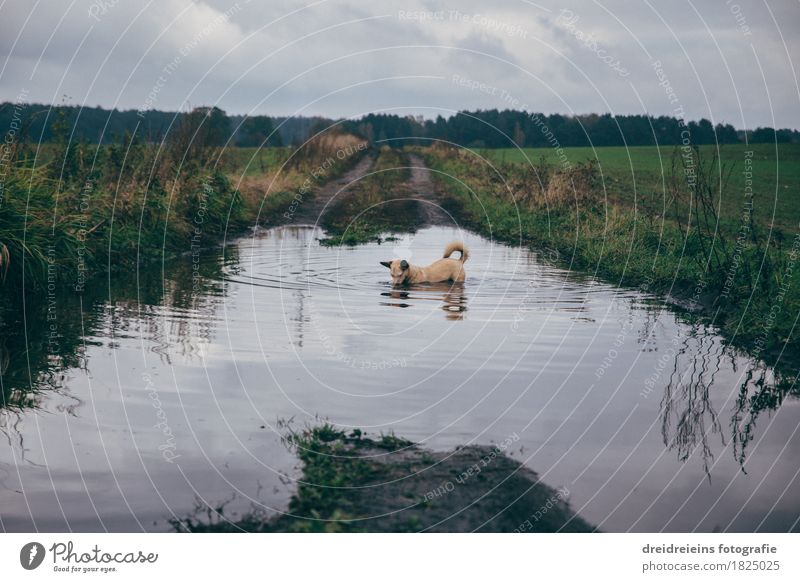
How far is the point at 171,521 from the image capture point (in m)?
5.64

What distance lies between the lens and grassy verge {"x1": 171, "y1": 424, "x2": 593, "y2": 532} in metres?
5.64

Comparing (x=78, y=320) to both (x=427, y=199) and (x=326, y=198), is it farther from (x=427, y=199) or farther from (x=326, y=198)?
(x=427, y=199)

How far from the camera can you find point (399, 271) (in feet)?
50.6

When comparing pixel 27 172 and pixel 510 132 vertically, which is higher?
pixel 510 132

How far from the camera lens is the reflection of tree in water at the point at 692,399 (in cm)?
758

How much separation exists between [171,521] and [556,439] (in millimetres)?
3497

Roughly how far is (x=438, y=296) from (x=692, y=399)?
6.52m

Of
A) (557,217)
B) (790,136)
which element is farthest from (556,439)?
(557,217)

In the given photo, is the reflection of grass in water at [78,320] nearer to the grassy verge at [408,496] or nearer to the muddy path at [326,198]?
the grassy verge at [408,496]

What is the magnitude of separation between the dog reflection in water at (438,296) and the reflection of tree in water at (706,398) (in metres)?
3.74

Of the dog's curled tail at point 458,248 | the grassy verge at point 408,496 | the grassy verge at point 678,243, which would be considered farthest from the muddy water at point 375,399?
the dog's curled tail at point 458,248

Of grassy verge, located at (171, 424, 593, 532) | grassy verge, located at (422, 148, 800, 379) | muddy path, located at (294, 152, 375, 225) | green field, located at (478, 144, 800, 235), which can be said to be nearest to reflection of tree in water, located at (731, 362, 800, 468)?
grassy verge, located at (422, 148, 800, 379)

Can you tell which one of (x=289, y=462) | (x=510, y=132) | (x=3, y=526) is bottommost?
(x=3, y=526)

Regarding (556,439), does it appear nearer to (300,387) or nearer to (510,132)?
(300,387)
